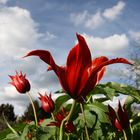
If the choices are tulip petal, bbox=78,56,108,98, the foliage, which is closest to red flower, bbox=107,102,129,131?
the foliage

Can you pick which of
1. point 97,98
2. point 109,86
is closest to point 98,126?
point 109,86

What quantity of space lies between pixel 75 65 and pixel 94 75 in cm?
8

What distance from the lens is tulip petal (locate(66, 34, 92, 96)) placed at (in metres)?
1.65

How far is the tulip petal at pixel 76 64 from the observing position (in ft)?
5.42

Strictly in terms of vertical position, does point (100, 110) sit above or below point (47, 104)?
below

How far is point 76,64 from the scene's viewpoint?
1.67 m

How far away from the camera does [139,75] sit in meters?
34.7

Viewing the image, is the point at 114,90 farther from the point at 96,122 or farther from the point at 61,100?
the point at 61,100

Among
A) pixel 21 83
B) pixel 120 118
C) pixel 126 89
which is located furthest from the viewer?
pixel 21 83

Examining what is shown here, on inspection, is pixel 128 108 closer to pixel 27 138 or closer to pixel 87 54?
pixel 27 138

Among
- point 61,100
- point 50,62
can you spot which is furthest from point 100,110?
point 50,62

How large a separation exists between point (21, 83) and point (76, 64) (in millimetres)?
1233

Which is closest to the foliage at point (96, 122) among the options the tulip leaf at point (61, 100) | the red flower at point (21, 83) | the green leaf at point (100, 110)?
the green leaf at point (100, 110)

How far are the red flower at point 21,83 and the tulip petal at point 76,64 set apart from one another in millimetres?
1180
